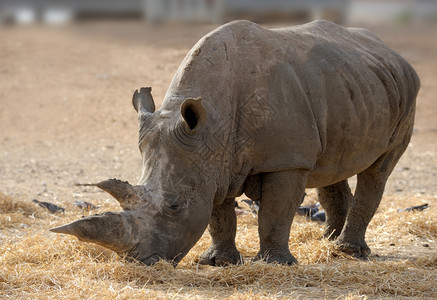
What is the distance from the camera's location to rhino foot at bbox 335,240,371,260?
8.05 meters

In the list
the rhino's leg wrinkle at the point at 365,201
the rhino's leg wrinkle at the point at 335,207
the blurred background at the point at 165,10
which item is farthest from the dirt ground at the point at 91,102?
the rhino's leg wrinkle at the point at 335,207

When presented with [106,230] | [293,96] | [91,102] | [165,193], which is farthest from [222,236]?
[91,102]

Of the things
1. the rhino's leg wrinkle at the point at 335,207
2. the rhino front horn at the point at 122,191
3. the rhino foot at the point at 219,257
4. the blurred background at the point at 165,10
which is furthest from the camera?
the blurred background at the point at 165,10

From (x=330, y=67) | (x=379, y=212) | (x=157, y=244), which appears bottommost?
(x=379, y=212)

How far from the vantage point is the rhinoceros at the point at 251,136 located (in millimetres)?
6164

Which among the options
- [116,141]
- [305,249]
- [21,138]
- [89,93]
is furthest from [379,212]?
[89,93]

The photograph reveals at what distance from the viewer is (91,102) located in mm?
16734

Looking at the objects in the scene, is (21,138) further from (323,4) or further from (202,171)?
(202,171)

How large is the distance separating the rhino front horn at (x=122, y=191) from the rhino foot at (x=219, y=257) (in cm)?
138

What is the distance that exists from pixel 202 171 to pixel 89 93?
11.2 m

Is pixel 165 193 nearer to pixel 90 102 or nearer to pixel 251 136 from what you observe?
pixel 251 136

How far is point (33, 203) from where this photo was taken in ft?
31.1

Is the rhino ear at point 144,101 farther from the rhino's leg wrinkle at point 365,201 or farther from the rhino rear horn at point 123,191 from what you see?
the rhino's leg wrinkle at point 365,201

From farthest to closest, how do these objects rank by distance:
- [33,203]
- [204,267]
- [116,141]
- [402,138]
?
[116,141]
[33,203]
[402,138]
[204,267]
